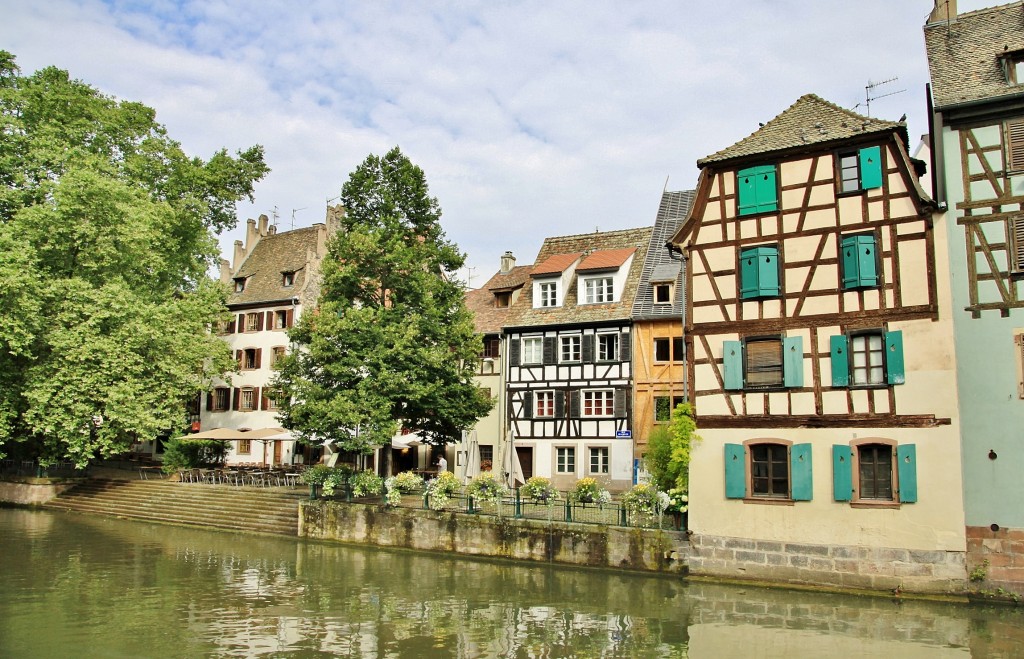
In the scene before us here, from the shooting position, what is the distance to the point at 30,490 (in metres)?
35.1

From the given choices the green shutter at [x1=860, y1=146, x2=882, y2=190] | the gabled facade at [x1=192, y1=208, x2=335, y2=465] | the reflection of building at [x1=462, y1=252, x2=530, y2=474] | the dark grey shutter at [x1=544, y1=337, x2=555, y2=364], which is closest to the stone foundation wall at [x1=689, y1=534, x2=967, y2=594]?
the green shutter at [x1=860, y1=146, x2=882, y2=190]

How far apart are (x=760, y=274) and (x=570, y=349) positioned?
593 inches

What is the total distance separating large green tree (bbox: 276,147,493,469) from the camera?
27.3 m

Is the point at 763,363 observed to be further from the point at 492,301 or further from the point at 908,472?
the point at 492,301

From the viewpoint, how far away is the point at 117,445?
33438 mm

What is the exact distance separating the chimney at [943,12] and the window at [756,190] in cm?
641

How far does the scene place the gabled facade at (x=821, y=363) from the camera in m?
17.9

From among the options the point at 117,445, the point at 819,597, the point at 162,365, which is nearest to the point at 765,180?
the point at 819,597

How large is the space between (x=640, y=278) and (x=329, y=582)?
19.8 m

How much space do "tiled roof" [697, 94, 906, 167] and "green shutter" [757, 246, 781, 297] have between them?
8.66ft

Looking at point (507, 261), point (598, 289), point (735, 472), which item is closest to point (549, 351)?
point (598, 289)

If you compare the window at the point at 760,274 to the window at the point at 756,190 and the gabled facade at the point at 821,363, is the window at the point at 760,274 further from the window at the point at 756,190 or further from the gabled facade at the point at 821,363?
the window at the point at 756,190

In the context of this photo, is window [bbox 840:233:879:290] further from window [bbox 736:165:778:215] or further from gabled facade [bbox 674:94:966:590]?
window [bbox 736:165:778:215]

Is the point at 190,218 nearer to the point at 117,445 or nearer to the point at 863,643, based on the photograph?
the point at 117,445
